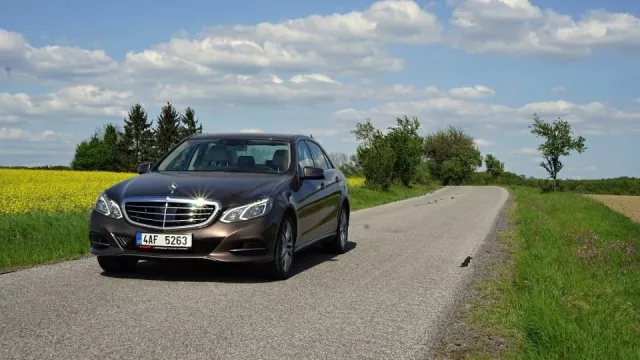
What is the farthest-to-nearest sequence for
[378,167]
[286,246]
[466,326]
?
[378,167], [286,246], [466,326]

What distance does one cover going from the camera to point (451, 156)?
123625 millimetres

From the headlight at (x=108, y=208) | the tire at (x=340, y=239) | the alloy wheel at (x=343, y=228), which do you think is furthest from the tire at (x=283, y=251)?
the alloy wheel at (x=343, y=228)

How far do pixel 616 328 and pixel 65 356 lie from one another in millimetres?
4071

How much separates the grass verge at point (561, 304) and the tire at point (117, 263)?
3808 millimetres

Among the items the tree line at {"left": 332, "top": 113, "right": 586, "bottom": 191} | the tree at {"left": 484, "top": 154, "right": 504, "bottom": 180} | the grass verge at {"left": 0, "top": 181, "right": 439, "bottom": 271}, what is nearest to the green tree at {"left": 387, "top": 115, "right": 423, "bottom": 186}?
the tree line at {"left": 332, "top": 113, "right": 586, "bottom": 191}

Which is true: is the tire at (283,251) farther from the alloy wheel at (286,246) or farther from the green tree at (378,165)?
the green tree at (378,165)

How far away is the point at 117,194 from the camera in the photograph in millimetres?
8125

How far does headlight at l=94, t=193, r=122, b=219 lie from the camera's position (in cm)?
798

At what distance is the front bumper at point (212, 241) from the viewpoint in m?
7.72

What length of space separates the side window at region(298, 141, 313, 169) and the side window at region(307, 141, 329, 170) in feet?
0.85

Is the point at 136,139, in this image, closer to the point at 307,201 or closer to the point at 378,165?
the point at 378,165

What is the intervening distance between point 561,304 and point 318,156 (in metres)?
4.86

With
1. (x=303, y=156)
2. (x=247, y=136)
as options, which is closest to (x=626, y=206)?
(x=303, y=156)

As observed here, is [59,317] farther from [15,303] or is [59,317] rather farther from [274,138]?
[274,138]
